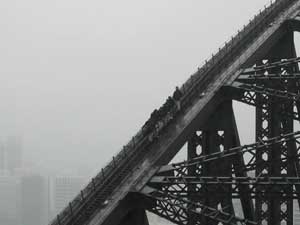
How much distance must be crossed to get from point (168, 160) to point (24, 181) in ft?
461

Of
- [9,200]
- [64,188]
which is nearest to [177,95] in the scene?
[64,188]

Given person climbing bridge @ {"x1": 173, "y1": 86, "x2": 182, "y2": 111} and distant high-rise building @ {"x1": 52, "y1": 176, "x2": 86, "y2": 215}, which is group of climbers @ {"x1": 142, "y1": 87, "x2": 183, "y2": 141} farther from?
distant high-rise building @ {"x1": 52, "y1": 176, "x2": 86, "y2": 215}

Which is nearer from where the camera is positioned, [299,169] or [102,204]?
[102,204]

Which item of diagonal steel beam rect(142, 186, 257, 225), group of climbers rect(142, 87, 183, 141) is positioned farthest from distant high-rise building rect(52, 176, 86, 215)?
diagonal steel beam rect(142, 186, 257, 225)

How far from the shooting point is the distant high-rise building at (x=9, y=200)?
14162cm

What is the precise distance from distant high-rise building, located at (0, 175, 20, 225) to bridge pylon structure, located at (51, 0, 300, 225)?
4921 inches

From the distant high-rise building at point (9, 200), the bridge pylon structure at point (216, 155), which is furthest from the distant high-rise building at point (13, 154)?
the bridge pylon structure at point (216, 155)

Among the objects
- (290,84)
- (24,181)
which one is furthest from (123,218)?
(24,181)

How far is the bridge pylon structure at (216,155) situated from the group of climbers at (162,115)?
6 cm

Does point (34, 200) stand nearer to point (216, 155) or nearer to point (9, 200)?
point (9, 200)

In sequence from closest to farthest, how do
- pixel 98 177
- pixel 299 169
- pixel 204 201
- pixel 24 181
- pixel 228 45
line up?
1. pixel 204 201
2. pixel 98 177
3. pixel 299 169
4. pixel 228 45
5. pixel 24 181

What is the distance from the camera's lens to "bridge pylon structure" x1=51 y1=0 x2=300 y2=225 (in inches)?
551

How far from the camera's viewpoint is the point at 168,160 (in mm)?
17266

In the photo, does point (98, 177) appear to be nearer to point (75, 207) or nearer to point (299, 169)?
point (75, 207)
